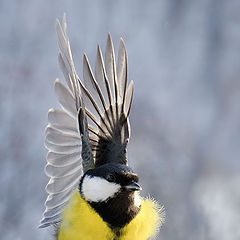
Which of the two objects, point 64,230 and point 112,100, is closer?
point 64,230

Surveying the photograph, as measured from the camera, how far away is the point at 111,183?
2.26 metres

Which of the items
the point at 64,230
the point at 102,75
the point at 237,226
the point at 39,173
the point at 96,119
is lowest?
the point at 237,226

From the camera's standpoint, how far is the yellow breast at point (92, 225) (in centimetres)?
228

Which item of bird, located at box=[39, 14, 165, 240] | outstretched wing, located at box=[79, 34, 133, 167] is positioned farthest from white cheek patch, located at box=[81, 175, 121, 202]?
outstretched wing, located at box=[79, 34, 133, 167]

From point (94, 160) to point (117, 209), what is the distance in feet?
0.99

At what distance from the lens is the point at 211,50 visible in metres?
3.73

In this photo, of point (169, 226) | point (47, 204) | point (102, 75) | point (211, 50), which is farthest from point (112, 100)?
point (211, 50)

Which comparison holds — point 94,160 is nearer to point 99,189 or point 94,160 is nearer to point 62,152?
point 62,152

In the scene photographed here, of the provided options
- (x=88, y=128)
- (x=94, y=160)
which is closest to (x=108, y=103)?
(x=88, y=128)

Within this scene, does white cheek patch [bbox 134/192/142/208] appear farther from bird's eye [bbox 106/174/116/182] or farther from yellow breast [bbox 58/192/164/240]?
bird's eye [bbox 106/174/116/182]

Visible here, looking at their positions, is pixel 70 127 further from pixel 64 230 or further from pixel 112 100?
pixel 64 230

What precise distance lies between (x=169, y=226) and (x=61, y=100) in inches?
34.4

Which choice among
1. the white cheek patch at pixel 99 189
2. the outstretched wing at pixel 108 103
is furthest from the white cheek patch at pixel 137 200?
the outstretched wing at pixel 108 103

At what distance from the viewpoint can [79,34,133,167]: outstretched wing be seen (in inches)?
101
